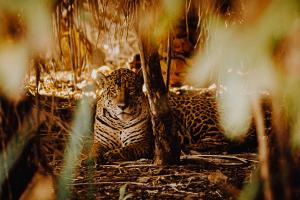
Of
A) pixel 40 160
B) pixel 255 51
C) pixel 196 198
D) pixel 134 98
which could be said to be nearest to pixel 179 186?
pixel 196 198

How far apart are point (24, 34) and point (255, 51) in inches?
45.2

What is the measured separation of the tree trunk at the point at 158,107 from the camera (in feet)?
15.0

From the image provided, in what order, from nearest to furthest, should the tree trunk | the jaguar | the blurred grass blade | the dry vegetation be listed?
1. the dry vegetation
2. the blurred grass blade
3. the tree trunk
4. the jaguar

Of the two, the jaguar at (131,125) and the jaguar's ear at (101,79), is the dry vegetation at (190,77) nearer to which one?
the jaguar at (131,125)

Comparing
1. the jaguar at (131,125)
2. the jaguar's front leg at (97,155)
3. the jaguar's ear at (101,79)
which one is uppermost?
the jaguar's ear at (101,79)

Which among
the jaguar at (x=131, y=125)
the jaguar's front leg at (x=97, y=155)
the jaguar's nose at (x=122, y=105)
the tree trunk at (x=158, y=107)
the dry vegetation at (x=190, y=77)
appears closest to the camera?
the dry vegetation at (x=190, y=77)

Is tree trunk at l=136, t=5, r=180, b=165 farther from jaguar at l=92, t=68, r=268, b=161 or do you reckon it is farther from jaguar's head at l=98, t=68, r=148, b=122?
jaguar's head at l=98, t=68, r=148, b=122

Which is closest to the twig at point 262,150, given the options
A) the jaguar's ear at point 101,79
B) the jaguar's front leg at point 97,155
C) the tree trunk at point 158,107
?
the tree trunk at point 158,107

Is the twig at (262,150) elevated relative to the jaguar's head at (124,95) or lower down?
lower down

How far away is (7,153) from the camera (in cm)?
293

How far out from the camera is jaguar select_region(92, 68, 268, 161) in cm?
626

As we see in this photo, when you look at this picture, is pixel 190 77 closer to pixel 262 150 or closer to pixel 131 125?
pixel 262 150

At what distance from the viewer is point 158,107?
4.80m

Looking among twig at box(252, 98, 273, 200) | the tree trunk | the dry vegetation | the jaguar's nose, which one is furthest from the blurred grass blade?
twig at box(252, 98, 273, 200)
